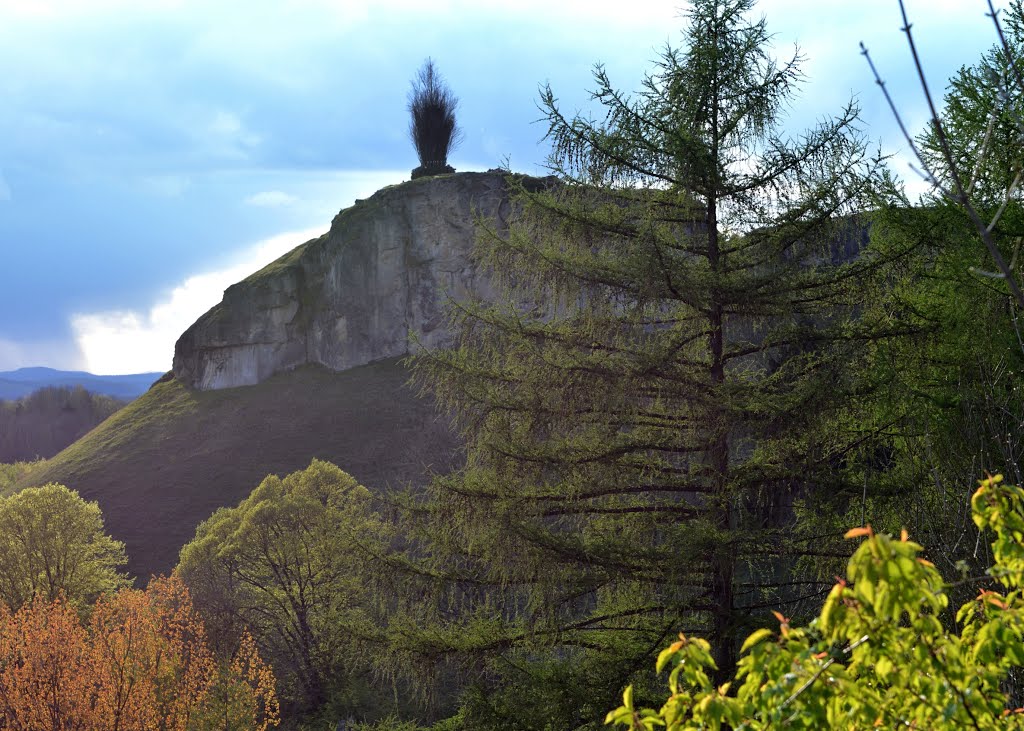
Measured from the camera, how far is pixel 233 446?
48.6 m

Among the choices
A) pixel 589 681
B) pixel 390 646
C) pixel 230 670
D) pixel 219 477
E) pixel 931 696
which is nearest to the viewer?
pixel 931 696

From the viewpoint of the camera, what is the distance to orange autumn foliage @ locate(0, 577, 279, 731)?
59.4 ft

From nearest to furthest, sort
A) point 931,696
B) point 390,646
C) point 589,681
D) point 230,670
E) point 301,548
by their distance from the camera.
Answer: point 931,696, point 589,681, point 390,646, point 230,670, point 301,548

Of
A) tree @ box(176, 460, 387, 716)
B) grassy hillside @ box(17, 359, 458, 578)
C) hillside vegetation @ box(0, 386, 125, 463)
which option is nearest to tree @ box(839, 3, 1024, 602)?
tree @ box(176, 460, 387, 716)

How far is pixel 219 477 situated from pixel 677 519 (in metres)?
41.3

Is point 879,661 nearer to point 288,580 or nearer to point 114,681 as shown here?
point 114,681

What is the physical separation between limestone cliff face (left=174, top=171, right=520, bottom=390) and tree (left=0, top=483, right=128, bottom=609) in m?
25.7

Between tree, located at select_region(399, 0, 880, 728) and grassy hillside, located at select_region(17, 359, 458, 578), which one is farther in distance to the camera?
grassy hillside, located at select_region(17, 359, 458, 578)

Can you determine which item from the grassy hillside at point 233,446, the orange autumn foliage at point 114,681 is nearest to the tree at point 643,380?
the orange autumn foliage at point 114,681

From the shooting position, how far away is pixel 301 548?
A: 23.3 m

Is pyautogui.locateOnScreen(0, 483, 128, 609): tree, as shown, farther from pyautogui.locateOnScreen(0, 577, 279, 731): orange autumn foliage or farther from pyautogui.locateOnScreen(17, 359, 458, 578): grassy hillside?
pyautogui.locateOnScreen(17, 359, 458, 578): grassy hillside

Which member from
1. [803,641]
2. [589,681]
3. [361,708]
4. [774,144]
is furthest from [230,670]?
[803,641]

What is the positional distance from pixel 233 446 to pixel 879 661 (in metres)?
49.4

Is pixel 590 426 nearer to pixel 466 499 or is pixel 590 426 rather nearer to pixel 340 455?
pixel 466 499
